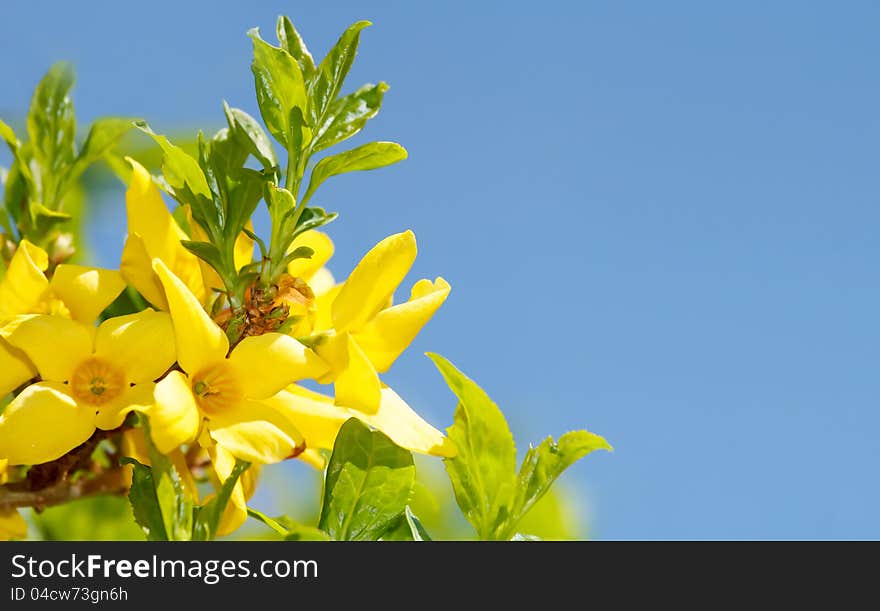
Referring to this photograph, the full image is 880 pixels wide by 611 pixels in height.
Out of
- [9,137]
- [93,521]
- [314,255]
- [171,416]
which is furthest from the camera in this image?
[93,521]

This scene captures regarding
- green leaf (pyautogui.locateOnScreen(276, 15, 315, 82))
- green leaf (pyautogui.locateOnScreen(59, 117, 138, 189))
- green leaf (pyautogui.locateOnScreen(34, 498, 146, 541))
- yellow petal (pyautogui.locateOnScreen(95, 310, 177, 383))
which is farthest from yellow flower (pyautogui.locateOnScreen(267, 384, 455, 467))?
green leaf (pyautogui.locateOnScreen(34, 498, 146, 541))

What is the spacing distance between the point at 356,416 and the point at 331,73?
0.39 metres

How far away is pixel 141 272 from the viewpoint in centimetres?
108

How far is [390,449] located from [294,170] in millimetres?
338

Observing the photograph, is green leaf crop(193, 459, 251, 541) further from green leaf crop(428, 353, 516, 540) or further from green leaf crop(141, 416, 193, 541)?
green leaf crop(428, 353, 516, 540)

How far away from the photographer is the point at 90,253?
6.30 feet

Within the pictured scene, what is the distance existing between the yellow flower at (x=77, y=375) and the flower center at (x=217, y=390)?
0.04 metres

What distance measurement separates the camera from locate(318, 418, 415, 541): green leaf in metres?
1.05

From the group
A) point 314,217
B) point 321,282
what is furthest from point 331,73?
point 321,282

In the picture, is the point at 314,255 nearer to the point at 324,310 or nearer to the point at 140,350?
the point at 324,310

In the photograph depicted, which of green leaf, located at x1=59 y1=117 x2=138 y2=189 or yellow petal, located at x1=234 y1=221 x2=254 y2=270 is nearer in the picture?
yellow petal, located at x1=234 y1=221 x2=254 y2=270

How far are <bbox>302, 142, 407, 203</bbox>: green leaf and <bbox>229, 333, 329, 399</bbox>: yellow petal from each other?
0.21 meters
